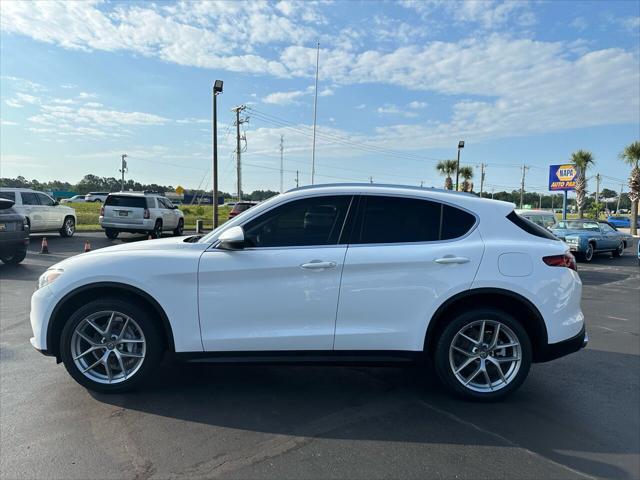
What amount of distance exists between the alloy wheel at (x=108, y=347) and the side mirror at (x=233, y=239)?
3.32 ft

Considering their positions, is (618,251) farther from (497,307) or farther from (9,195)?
(9,195)

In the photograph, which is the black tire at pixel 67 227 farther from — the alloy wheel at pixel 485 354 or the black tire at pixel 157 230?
the alloy wheel at pixel 485 354

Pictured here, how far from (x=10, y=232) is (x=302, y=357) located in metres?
9.46

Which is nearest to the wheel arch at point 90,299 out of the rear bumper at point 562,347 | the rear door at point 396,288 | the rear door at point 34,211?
the rear door at point 396,288

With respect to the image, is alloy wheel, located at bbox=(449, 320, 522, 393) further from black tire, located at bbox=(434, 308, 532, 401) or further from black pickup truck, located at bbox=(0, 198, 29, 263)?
black pickup truck, located at bbox=(0, 198, 29, 263)

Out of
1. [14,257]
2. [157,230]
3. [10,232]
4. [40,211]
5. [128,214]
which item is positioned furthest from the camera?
[157,230]

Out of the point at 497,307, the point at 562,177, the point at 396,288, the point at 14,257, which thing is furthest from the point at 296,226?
the point at 562,177

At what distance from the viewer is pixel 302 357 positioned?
3.68 metres

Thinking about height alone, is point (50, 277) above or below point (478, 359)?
above

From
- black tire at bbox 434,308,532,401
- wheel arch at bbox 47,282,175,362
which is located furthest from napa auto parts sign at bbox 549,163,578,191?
wheel arch at bbox 47,282,175,362

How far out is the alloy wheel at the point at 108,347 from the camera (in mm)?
3764

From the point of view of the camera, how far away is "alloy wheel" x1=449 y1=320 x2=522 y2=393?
3.79 m

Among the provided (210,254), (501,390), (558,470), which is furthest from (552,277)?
(210,254)

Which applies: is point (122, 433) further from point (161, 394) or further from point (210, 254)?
point (210, 254)
